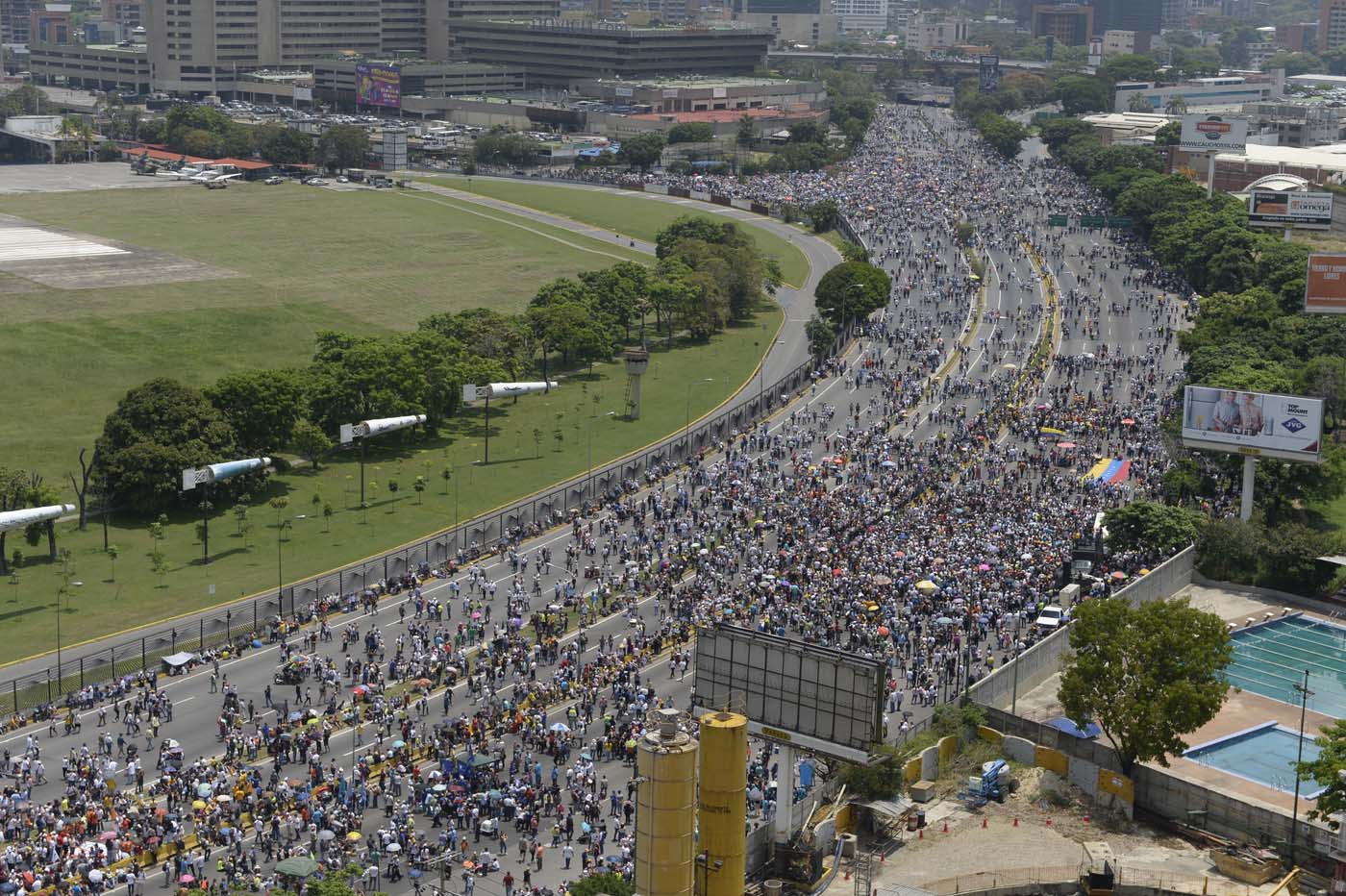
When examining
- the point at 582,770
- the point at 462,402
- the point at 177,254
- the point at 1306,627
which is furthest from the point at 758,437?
the point at 177,254

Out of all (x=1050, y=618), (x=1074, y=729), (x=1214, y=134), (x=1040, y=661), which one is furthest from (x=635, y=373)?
(x=1214, y=134)

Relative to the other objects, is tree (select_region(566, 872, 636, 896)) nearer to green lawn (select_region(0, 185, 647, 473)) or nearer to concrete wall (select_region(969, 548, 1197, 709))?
concrete wall (select_region(969, 548, 1197, 709))

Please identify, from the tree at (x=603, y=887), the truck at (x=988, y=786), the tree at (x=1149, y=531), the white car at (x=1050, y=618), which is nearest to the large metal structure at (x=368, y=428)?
the white car at (x=1050, y=618)

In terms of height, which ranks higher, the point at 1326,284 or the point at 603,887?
the point at 1326,284

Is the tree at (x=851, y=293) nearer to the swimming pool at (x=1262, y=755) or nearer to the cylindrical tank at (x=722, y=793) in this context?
the swimming pool at (x=1262, y=755)

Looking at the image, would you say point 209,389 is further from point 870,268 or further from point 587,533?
point 870,268

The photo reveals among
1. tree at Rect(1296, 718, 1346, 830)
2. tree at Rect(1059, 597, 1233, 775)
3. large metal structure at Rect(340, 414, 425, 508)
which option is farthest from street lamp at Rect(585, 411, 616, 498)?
tree at Rect(1296, 718, 1346, 830)

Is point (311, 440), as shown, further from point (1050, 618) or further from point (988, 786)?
point (988, 786)
